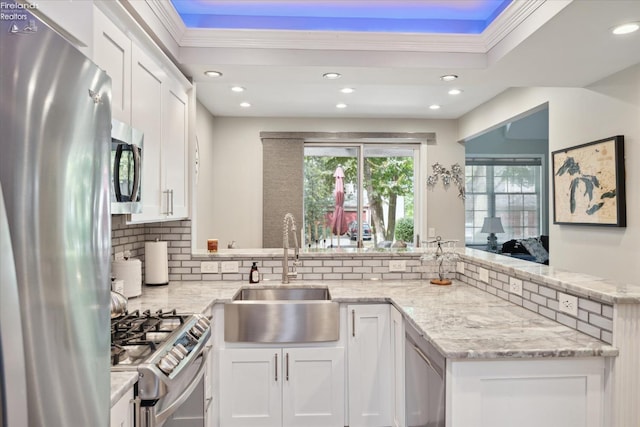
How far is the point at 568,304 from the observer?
171 cm

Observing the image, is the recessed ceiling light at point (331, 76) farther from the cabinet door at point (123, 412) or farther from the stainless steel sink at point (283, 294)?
the cabinet door at point (123, 412)

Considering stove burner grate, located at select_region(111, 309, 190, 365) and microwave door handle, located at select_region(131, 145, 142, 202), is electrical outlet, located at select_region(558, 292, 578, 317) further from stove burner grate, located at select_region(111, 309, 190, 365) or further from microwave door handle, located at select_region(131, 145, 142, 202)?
microwave door handle, located at select_region(131, 145, 142, 202)

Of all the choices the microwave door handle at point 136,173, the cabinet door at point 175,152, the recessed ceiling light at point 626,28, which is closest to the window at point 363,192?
the cabinet door at point 175,152

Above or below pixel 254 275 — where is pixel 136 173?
above

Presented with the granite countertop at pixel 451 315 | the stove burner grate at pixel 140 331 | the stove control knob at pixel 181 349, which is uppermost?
the stove burner grate at pixel 140 331

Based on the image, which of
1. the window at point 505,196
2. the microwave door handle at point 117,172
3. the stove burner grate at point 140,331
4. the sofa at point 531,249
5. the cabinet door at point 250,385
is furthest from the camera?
the window at point 505,196

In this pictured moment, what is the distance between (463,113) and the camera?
4785 mm

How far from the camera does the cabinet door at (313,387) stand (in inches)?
91.2

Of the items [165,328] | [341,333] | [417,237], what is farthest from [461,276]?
[417,237]

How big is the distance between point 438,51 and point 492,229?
4.94m

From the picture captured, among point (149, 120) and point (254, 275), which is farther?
point (254, 275)

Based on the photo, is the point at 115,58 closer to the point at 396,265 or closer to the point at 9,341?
the point at 9,341

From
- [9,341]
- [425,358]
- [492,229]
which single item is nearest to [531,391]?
[425,358]

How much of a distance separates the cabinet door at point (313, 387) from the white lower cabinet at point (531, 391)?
1.00m
